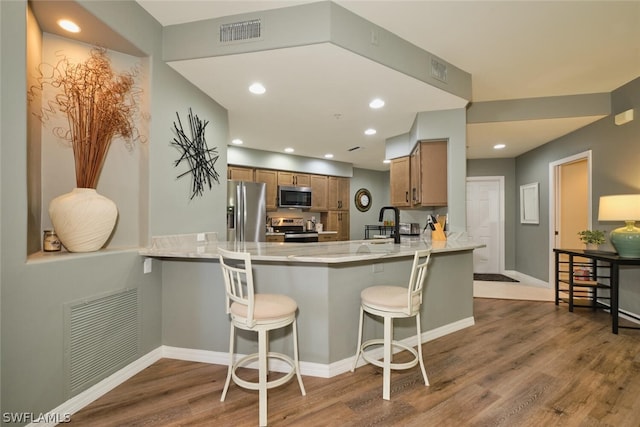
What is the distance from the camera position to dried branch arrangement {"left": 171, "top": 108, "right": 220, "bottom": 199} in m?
2.54

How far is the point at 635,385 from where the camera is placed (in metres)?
2.02

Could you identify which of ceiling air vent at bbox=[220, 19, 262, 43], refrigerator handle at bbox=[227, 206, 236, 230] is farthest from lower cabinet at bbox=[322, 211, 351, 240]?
ceiling air vent at bbox=[220, 19, 262, 43]

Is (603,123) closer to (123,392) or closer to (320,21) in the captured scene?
(320,21)

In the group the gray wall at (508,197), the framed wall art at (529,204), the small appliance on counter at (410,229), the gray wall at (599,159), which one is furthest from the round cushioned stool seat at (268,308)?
the gray wall at (508,197)

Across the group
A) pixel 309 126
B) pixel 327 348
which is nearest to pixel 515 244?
pixel 309 126

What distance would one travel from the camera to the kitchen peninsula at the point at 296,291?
7.04 feet

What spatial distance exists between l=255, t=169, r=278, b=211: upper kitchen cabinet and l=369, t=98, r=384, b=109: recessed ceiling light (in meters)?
2.84

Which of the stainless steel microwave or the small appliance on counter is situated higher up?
the stainless steel microwave

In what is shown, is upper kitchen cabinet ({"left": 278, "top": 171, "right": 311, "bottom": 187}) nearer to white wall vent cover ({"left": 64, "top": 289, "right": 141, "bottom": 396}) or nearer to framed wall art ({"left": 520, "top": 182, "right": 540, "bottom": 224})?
white wall vent cover ({"left": 64, "top": 289, "right": 141, "bottom": 396})

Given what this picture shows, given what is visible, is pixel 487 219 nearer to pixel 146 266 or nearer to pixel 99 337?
pixel 146 266

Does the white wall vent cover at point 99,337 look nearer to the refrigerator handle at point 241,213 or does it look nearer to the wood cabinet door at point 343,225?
the refrigerator handle at point 241,213

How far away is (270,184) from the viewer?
5516 mm

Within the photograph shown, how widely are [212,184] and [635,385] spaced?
376 cm

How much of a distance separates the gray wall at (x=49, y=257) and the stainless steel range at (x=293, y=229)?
10.5ft
